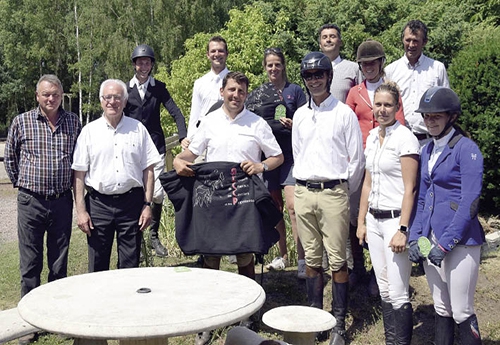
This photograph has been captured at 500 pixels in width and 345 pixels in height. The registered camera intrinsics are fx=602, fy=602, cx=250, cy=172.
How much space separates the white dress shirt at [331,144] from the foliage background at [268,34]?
356 cm

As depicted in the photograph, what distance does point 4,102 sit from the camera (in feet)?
150

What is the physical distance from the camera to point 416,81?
214 inches

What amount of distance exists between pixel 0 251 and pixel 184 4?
70.1 ft

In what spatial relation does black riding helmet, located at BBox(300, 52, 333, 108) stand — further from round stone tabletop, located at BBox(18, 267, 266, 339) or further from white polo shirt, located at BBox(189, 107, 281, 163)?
round stone tabletop, located at BBox(18, 267, 266, 339)

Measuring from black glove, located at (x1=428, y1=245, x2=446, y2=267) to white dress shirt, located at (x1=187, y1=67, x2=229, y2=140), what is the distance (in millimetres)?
2931

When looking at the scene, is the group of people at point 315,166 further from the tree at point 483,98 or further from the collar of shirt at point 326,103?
the tree at point 483,98

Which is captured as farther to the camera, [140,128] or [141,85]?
[141,85]

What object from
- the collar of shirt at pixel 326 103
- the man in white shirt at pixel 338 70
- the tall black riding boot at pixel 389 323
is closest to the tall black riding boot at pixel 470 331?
the tall black riding boot at pixel 389 323

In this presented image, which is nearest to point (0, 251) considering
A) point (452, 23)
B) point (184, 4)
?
point (452, 23)

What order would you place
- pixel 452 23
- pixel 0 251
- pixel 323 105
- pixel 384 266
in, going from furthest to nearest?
1. pixel 452 23
2. pixel 0 251
3. pixel 323 105
4. pixel 384 266

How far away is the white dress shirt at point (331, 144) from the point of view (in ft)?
15.7

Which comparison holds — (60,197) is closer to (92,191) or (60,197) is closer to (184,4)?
(92,191)

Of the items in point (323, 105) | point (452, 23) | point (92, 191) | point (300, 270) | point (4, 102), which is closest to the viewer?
point (323, 105)

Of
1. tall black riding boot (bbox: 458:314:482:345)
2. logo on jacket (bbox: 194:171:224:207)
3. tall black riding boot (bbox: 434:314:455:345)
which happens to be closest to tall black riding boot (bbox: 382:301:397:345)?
tall black riding boot (bbox: 434:314:455:345)
